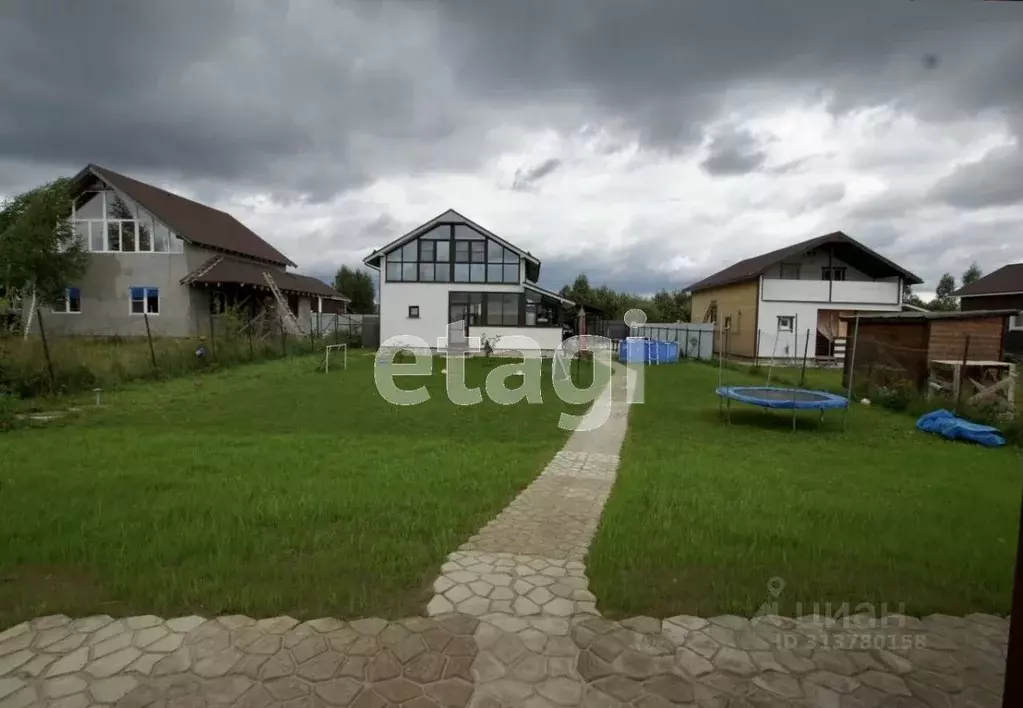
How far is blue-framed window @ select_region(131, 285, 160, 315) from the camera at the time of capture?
2477cm

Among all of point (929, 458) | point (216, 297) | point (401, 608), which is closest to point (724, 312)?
point (929, 458)

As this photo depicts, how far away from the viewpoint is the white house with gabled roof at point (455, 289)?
1035 inches

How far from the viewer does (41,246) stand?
22328 millimetres

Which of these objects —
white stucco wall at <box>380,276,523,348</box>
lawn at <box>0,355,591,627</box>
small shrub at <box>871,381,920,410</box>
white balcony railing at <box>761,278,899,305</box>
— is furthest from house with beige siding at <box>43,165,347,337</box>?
white balcony railing at <box>761,278,899,305</box>

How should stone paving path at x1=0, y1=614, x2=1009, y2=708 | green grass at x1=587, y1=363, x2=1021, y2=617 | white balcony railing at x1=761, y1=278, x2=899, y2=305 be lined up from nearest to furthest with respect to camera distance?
stone paving path at x1=0, y1=614, x2=1009, y2=708 → green grass at x1=587, y1=363, x2=1021, y2=617 → white balcony railing at x1=761, y1=278, x2=899, y2=305

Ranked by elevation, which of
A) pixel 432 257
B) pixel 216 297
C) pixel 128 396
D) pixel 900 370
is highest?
pixel 432 257

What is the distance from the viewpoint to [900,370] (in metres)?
13.8

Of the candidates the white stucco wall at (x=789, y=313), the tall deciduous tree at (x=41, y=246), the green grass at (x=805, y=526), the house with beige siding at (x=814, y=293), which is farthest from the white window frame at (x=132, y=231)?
the white stucco wall at (x=789, y=313)

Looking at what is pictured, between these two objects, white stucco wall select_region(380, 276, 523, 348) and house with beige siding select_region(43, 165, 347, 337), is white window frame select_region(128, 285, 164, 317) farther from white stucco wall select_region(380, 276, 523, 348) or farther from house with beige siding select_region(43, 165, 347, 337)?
white stucco wall select_region(380, 276, 523, 348)

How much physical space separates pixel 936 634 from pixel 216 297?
29.0m

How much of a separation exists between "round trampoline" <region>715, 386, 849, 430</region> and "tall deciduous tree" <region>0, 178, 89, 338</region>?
2560 centimetres

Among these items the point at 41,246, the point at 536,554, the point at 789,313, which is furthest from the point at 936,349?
the point at 41,246

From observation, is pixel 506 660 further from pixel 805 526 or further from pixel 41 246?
pixel 41 246

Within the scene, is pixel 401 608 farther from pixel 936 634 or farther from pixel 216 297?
pixel 216 297
